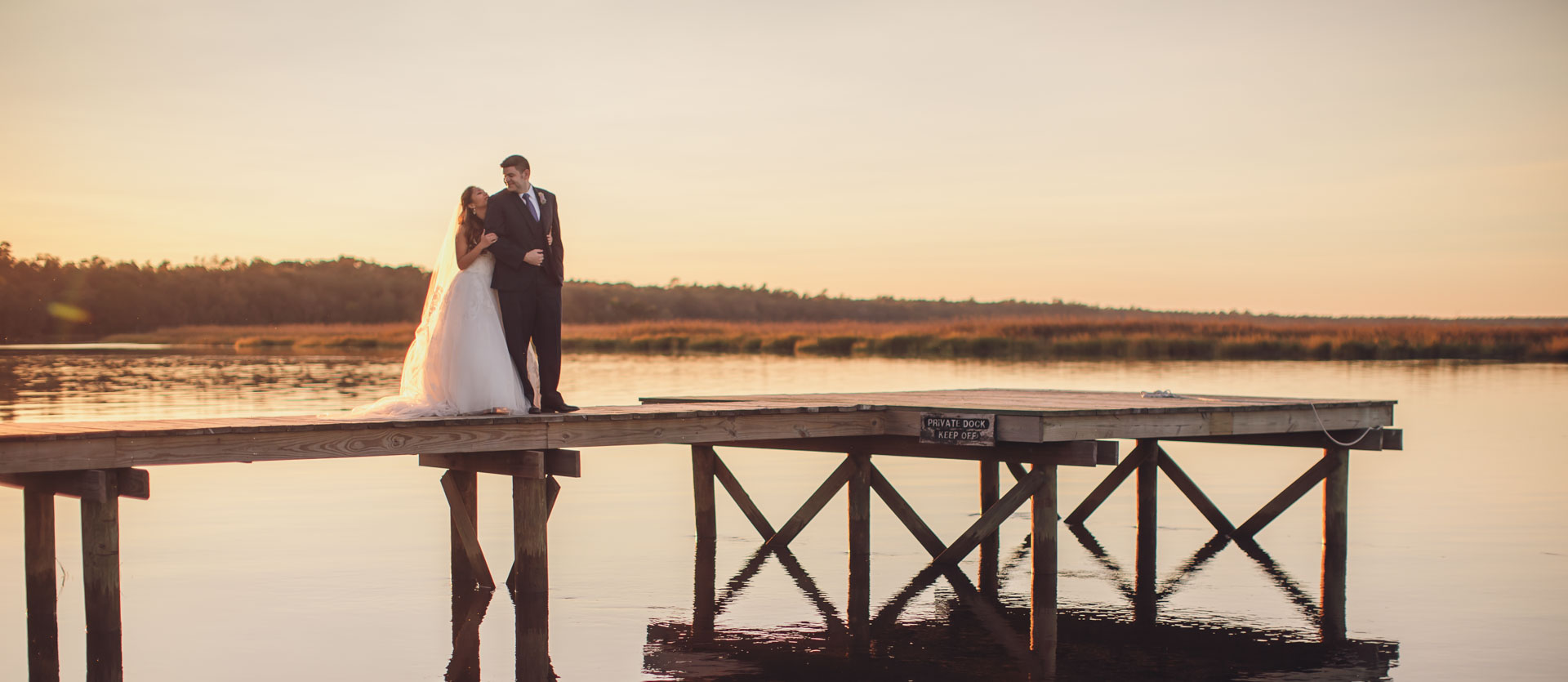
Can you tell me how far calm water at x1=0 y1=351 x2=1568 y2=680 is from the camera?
31.7 feet

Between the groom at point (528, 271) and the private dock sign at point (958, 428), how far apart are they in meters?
2.70

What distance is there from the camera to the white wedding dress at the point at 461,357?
953cm

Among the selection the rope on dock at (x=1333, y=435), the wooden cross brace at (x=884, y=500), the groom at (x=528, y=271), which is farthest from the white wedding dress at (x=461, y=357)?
the rope on dock at (x=1333, y=435)

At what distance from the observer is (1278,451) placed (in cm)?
2400

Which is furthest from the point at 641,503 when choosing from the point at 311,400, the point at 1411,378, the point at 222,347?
the point at 222,347

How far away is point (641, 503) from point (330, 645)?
745 cm

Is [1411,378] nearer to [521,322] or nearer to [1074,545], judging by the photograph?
[1074,545]

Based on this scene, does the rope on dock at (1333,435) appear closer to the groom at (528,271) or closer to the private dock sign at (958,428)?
the private dock sign at (958,428)

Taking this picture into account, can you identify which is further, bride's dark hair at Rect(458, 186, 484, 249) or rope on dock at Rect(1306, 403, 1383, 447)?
rope on dock at Rect(1306, 403, 1383, 447)

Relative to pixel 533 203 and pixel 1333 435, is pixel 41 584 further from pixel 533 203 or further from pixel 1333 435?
pixel 1333 435

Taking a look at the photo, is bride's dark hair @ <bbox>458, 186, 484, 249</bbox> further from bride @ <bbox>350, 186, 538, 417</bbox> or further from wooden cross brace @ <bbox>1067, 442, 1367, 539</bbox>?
wooden cross brace @ <bbox>1067, 442, 1367, 539</bbox>

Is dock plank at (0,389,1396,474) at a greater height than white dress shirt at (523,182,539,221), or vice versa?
white dress shirt at (523,182,539,221)

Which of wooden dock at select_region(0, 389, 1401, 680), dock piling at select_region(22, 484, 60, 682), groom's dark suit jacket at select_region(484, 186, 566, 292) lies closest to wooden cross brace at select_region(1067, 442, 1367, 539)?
wooden dock at select_region(0, 389, 1401, 680)

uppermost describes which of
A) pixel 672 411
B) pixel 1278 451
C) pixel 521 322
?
pixel 521 322
